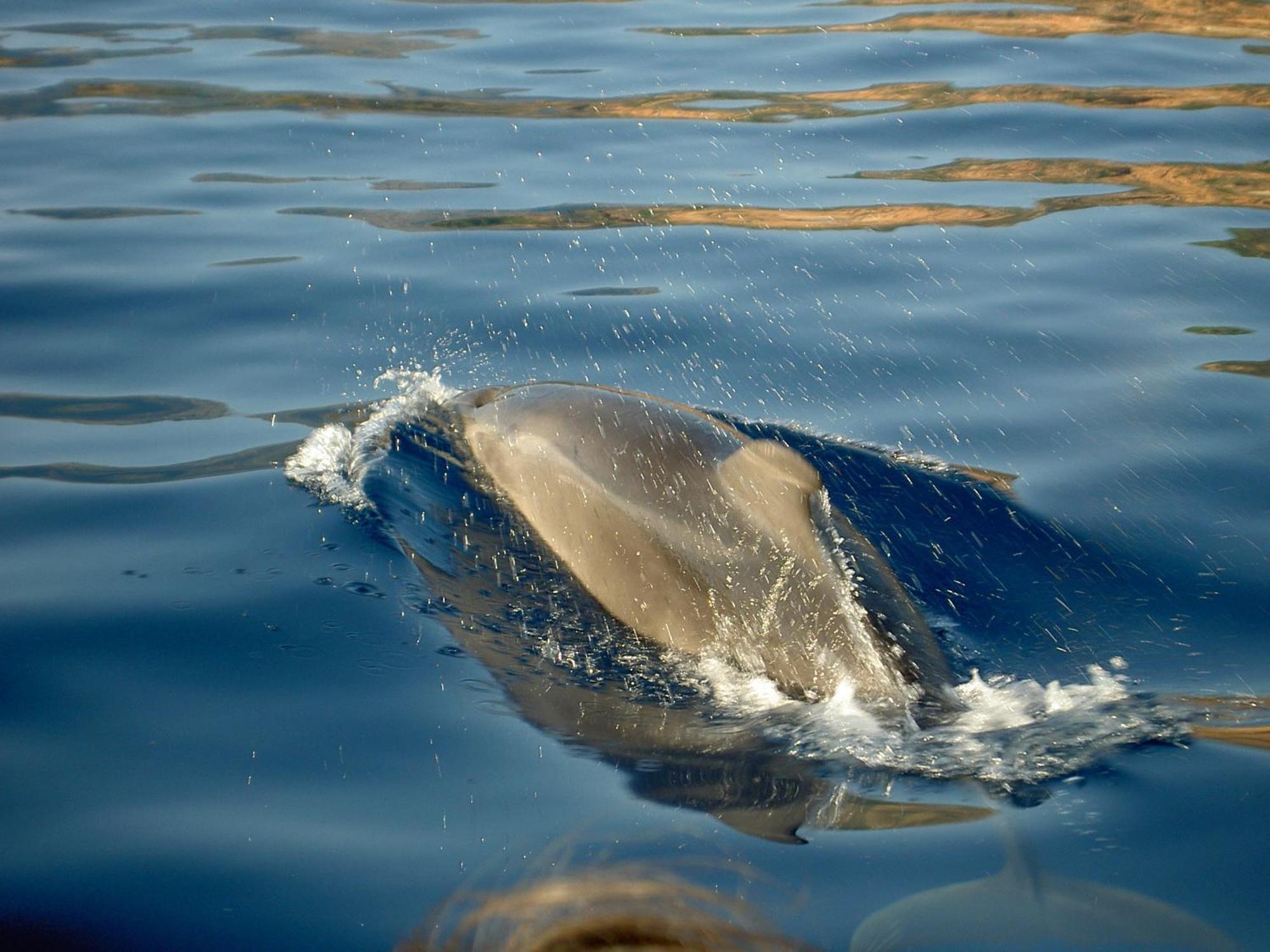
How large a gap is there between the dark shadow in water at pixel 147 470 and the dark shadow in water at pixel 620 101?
803cm

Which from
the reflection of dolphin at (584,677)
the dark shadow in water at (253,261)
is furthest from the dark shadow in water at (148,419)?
the dark shadow in water at (253,261)

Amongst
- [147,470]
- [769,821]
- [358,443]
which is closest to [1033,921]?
[769,821]

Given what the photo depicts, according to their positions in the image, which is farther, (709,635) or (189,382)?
(189,382)

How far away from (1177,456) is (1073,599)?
1.78m

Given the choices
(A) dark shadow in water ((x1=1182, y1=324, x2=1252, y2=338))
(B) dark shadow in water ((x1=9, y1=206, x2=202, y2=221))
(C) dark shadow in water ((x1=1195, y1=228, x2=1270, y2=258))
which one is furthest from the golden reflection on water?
(A) dark shadow in water ((x1=1182, y1=324, x2=1252, y2=338))

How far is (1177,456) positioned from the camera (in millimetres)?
7129

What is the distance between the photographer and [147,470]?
7.03m

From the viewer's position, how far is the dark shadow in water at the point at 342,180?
40.0 feet

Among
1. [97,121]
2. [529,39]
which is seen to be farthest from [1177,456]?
[529,39]

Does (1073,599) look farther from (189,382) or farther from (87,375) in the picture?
(87,375)

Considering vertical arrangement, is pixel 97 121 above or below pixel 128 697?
above

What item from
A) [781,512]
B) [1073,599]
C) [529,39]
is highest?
[529,39]

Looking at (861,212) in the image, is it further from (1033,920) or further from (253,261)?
(1033,920)

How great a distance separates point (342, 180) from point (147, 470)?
6.00 m
